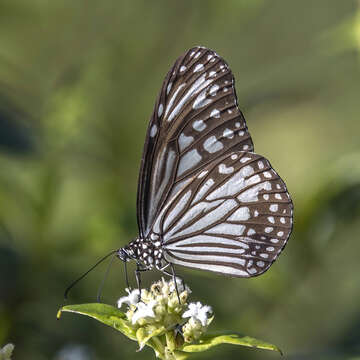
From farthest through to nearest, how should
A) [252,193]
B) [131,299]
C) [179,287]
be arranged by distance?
[252,193]
[179,287]
[131,299]

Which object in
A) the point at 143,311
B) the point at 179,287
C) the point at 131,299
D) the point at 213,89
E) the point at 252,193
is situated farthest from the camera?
the point at 252,193

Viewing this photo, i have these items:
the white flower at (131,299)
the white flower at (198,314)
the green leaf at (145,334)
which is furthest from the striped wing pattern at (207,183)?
the green leaf at (145,334)

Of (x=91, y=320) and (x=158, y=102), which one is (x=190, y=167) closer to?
(x=158, y=102)

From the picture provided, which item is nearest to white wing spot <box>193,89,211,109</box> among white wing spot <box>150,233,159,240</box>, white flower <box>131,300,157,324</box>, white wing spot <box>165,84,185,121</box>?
white wing spot <box>165,84,185,121</box>

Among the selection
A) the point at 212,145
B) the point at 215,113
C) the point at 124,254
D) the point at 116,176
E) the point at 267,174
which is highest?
the point at 116,176

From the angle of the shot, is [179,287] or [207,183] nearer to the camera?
[179,287]

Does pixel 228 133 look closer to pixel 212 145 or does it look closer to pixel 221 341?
pixel 212 145

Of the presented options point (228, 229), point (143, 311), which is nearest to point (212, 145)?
point (228, 229)
